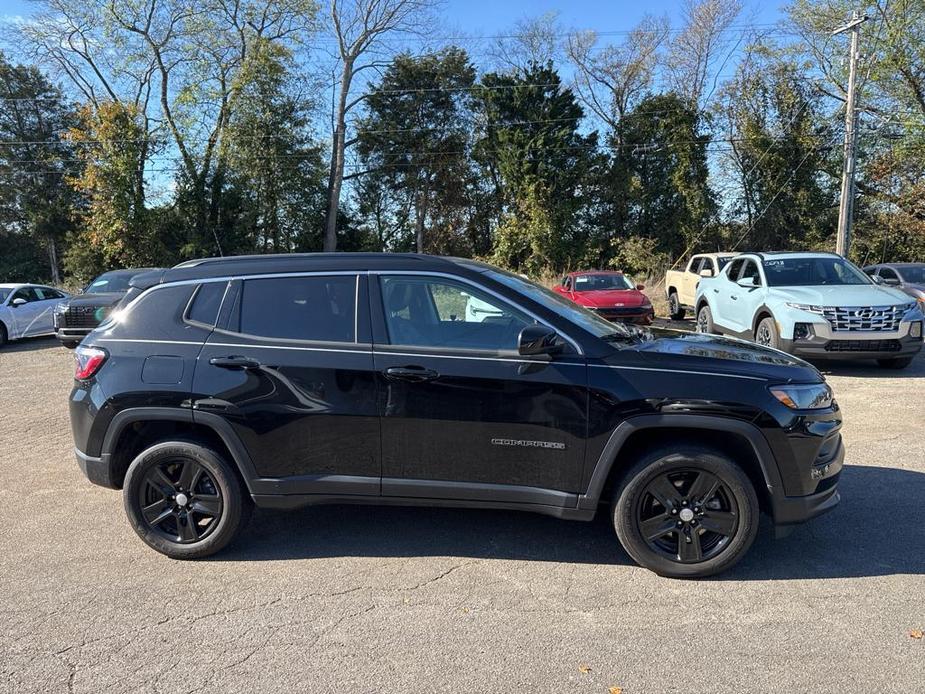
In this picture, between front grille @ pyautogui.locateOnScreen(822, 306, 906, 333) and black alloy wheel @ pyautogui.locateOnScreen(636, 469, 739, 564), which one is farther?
front grille @ pyautogui.locateOnScreen(822, 306, 906, 333)

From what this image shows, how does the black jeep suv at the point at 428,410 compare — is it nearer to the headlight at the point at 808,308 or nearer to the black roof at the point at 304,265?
the black roof at the point at 304,265

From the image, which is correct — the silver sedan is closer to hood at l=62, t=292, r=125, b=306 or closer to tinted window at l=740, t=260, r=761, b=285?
hood at l=62, t=292, r=125, b=306

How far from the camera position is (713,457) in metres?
3.55

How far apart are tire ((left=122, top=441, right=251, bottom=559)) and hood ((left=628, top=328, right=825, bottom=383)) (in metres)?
2.60

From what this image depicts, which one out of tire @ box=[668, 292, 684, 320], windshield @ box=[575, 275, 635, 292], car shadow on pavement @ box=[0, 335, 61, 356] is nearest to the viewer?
car shadow on pavement @ box=[0, 335, 61, 356]

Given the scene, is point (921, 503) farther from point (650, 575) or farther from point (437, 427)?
point (437, 427)

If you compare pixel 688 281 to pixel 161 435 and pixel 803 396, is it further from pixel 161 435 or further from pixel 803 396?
pixel 161 435

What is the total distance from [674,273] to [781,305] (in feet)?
28.6

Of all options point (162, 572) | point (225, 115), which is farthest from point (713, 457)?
point (225, 115)

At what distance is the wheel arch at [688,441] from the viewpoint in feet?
11.5

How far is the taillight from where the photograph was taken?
4078 millimetres

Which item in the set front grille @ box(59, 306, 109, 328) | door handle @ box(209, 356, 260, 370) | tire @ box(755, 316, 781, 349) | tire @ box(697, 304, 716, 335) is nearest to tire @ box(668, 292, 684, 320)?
tire @ box(697, 304, 716, 335)

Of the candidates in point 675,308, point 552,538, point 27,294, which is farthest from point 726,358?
point 27,294

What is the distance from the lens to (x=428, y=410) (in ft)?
12.2
